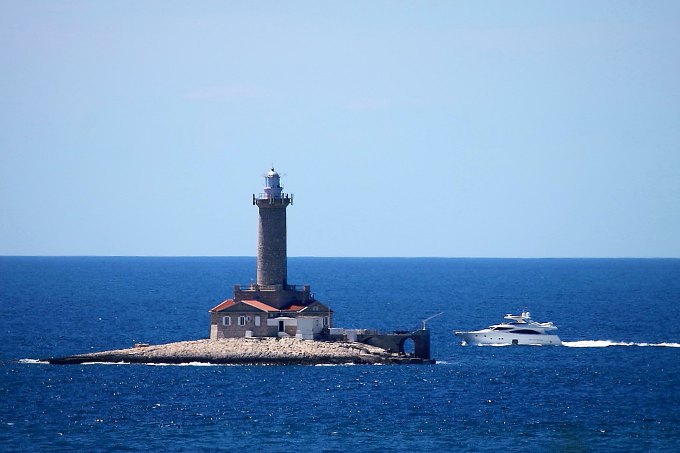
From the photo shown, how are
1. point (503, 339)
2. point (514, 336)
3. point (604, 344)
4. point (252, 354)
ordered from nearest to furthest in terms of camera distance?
point (252, 354) → point (604, 344) → point (503, 339) → point (514, 336)

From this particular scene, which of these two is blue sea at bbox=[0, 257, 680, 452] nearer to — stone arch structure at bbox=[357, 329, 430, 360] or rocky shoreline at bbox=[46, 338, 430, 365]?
rocky shoreline at bbox=[46, 338, 430, 365]

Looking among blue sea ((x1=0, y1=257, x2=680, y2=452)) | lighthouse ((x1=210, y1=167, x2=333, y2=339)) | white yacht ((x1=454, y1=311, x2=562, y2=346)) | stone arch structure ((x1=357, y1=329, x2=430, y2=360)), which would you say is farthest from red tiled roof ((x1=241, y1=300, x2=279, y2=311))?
white yacht ((x1=454, y1=311, x2=562, y2=346))

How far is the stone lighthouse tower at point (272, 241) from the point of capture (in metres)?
104

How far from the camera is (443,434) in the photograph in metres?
74.1

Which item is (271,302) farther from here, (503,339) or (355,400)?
(503,339)

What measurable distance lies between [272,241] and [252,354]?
9409 millimetres

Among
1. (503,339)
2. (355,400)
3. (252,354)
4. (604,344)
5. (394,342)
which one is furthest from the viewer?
(503,339)

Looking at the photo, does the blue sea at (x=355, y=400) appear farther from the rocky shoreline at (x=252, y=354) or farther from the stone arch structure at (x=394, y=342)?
the stone arch structure at (x=394, y=342)

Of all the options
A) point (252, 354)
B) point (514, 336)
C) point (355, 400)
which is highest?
point (514, 336)

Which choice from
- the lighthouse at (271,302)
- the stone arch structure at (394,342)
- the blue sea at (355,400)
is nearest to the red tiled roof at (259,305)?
the lighthouse at (271,302)

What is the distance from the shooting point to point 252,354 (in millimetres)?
98125

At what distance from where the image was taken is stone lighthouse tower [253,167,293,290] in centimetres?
10362

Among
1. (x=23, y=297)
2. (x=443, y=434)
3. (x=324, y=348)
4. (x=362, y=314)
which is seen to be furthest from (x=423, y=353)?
(x=23, y=297)

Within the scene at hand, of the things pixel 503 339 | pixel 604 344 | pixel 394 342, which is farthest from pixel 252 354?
pixel 604 344
